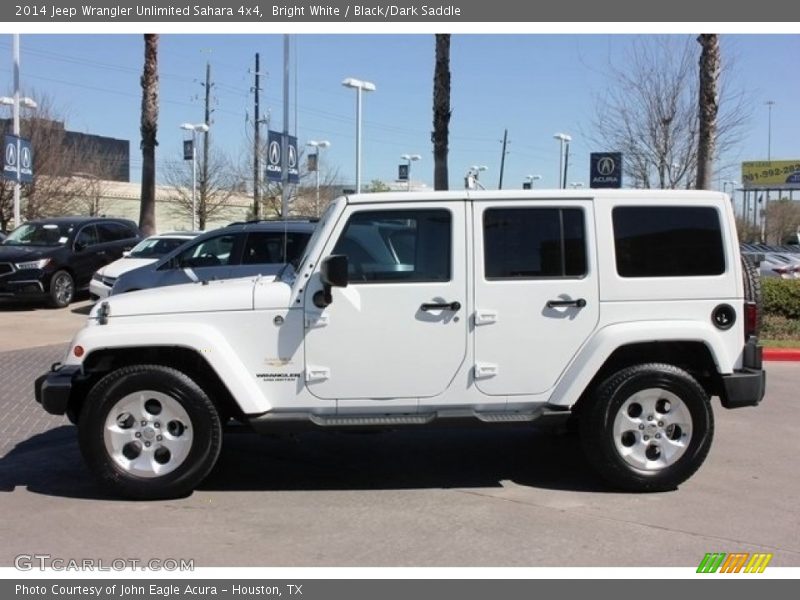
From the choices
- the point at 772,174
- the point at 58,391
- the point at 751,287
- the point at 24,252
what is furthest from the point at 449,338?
the point at 772,174

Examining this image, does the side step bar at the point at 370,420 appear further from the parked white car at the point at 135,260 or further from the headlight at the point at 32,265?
the headlight at the point at 32,265

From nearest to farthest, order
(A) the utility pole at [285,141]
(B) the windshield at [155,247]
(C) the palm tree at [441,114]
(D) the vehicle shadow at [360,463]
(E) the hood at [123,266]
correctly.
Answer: (D) the vehicle shadow at [360,463] < (E) the hood at [123,266] < (A) the utility pole at [285,141] < (B) the windshield at [155,247] < (C) the palm tree at [441,114]

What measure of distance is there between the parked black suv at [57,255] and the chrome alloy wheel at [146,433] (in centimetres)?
1171

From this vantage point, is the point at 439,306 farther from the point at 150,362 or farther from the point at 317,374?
the point at 150,362

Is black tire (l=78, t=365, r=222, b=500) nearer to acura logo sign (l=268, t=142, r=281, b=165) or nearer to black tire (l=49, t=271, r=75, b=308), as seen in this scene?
acura logo sign (l=268, t=142, r=281, b=165)

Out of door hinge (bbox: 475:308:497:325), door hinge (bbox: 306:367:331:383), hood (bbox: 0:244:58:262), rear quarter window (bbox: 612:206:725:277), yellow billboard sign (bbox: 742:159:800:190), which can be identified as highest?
yellow billboard sign (bbox: 742:159:800:190)

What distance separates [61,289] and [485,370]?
1318 cm

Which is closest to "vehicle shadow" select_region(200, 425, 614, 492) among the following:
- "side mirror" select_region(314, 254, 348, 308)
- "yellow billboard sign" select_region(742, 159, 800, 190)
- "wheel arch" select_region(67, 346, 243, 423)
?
"wheel arch" select_region(67, 346, 243, 423)

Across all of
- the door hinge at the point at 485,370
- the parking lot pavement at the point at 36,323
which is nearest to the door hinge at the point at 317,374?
the door hinge at the point at 485,370

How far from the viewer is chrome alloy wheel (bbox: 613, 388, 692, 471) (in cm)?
541

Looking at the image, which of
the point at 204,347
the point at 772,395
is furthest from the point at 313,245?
the point at 772,395

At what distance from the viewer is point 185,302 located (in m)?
5.26

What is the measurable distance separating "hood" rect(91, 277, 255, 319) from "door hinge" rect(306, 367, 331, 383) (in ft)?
1.83

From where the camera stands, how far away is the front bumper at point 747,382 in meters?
5.42
